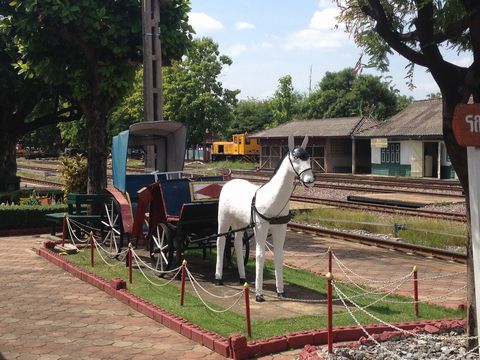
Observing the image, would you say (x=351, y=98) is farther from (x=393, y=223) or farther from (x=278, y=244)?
(x=278, y=244)

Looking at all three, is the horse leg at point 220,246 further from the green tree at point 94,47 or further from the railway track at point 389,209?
the railway track at point 389,209

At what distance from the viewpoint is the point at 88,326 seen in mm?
7664

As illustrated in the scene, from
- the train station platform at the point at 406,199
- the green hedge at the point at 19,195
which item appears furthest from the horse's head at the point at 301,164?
the green hedge at the point at 19,195

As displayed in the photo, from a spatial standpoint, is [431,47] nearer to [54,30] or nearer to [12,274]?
[12,274]

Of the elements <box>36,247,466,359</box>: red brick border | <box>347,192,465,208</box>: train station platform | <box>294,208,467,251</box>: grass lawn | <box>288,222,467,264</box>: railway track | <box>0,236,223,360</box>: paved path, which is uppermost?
<box>347,192,465,208</box>: train station platform

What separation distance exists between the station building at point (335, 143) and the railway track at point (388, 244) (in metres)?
26.2

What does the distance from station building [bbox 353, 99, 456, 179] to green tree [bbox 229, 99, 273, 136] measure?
33609mm

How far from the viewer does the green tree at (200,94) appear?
54656mm

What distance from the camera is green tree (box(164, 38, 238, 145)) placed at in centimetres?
5466

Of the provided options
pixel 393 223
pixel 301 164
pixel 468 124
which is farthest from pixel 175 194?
pixel 393 223

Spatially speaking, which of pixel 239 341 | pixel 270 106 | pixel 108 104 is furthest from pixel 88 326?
pixel 270 106

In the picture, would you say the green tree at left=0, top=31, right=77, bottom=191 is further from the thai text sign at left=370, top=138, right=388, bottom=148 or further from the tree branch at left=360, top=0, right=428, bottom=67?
the thai text sign at left=370, top=138, right=388, bottom=148

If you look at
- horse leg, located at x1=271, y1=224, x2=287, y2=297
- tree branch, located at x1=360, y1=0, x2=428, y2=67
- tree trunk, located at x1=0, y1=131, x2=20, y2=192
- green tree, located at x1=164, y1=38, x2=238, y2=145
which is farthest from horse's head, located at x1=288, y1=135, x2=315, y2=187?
green tree, located at x1=164, y1=38, x2=238, y2=145

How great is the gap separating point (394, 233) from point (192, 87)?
4172 centimetres
